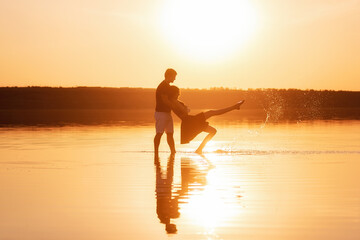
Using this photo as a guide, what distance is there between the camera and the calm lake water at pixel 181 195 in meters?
7.03

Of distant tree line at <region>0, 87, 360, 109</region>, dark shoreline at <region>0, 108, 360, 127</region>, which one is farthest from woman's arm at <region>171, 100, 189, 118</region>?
distant tree line at <region>0, 87, 360, 109</region>

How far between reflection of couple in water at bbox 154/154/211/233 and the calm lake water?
14mm

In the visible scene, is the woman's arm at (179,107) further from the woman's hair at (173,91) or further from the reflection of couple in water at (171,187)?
the reflection of couple in water at (171,187)

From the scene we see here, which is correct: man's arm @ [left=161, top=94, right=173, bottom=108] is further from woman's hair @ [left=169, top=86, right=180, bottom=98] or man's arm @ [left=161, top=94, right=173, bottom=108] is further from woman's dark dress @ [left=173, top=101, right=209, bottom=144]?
woman's dark dress @ [left=173, top=101, right=209, bottom=144]

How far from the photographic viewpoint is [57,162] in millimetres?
14344

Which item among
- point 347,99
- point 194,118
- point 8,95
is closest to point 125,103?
point 8,95

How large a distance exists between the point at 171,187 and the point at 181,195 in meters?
0.92

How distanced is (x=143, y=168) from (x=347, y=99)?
10173 centimetres

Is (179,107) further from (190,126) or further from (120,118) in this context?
(120,118)

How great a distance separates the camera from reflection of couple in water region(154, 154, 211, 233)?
7.80 m

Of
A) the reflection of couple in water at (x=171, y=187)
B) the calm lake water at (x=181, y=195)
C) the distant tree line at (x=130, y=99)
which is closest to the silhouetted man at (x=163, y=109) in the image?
the calm lake water at (x=181, y=195)

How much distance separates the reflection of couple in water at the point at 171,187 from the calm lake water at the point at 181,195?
0.01 m

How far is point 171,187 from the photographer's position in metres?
10.3

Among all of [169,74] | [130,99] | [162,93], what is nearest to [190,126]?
[162,93]
